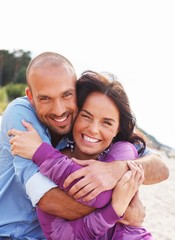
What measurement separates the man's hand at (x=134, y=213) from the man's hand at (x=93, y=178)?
239mm

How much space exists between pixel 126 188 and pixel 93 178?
212 mm

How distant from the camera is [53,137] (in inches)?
125

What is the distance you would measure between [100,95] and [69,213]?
2.81ft

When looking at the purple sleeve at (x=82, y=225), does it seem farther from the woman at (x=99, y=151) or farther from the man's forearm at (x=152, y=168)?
the man's forearm at (x=152, y=168)

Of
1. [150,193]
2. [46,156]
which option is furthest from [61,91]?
[150,193]

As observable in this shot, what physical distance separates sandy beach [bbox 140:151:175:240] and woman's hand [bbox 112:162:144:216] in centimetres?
515

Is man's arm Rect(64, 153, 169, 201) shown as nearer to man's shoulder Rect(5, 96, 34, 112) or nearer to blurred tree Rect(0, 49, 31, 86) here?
man's shoulder Rect(5, 96, 34, 112)

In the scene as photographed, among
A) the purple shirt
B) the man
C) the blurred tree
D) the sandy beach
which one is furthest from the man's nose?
the blurred tree

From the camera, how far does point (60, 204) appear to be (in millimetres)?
2594

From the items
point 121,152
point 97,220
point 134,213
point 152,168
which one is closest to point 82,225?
point 97,220

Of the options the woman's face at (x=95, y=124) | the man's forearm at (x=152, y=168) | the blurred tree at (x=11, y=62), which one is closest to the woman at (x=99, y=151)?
the woman's face at (x=95, y=124)

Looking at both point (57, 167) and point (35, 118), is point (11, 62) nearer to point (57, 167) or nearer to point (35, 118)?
point (35, 118)

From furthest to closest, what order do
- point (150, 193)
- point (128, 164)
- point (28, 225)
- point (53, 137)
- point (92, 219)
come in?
point (150, 193) < point (53, 137) < point (28, 225) < point (128, 164) < point (92, 219)

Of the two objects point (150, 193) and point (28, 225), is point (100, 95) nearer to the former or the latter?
point (28, 225)
